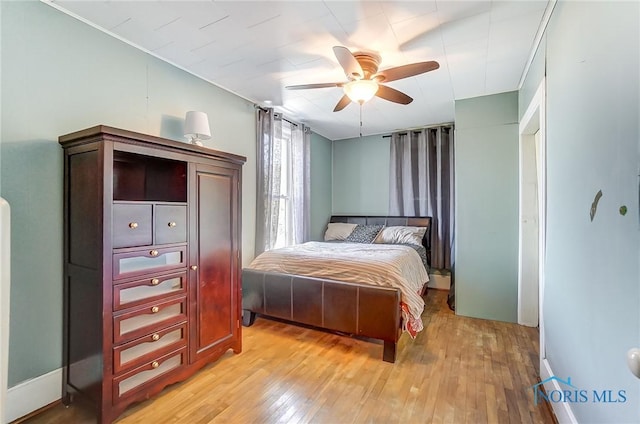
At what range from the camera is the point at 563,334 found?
1.61 meters

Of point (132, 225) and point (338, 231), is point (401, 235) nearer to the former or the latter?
point (338, 231)

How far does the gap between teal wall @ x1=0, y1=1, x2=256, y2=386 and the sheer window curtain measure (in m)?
1.57

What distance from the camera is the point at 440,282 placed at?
4445mm

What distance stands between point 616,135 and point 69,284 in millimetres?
2848

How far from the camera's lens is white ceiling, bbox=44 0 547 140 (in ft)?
5.92

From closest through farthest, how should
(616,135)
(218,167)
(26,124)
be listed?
(616,135)
(26,124)
(218,167)

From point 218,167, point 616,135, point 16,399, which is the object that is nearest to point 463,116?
point 616,135

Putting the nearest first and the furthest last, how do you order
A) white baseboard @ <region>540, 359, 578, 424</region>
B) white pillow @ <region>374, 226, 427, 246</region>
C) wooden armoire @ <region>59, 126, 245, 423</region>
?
white baseboard @ <region>540, 359, 578, 424</region>, wooden armoire @ <region>59, 126, 245, 423</region>, white pillow @ <region>374, 226, 427, 246</region>

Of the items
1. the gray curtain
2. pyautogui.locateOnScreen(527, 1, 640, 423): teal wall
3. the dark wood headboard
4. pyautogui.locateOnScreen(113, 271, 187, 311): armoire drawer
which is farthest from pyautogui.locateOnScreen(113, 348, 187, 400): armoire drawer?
the gray curtain

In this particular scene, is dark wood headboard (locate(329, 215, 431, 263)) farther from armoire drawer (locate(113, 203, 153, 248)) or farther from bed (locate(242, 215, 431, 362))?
armoire drawer (locate(113, 203, 153, 248))

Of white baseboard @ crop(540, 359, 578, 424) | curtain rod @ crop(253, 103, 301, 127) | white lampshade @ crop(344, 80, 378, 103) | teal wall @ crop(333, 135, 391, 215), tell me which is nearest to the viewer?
white baseboard @ crop(540, 359, 578, 424)

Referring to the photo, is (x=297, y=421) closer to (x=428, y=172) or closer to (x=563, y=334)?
(x=563, y=334)

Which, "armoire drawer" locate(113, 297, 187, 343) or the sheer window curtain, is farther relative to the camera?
the sheer window curtain

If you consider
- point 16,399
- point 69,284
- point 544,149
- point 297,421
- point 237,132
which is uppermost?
point 237,132
